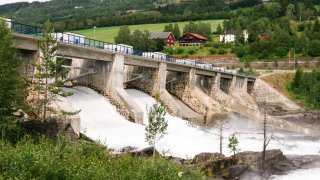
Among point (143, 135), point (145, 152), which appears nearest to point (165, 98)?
point (143, 135)

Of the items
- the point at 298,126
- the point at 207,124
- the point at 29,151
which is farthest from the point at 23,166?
the point at 298,126

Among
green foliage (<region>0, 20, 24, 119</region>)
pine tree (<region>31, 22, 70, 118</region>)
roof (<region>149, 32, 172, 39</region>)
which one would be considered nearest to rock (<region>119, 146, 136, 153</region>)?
pine tree (<region>31, 22, 70, 118</region>)

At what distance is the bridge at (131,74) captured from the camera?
154 feet

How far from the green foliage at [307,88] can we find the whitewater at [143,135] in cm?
4376

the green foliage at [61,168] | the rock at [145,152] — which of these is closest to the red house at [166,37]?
the rock at [145,152]

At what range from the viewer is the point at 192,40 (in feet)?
517

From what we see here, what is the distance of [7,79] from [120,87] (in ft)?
86.3

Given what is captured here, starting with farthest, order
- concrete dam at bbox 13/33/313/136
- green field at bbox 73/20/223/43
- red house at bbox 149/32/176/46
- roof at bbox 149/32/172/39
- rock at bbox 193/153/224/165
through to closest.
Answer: green field at bbox 73/20/223/43 → roof at bbox 149/32/172/39 → red house at bbox 149/32/176/46 → concrete dam at bbox 13/33/313/136 → rock at bbox 193/153/224/165

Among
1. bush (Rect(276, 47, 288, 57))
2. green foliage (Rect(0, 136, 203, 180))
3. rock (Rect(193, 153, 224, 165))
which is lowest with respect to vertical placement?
rock (Rect(193, 153, 224, 165))

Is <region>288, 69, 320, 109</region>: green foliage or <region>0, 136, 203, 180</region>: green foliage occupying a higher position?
<region>0, 136, 203, 180</region>: green foliage

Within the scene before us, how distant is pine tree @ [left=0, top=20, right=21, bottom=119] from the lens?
102 ft

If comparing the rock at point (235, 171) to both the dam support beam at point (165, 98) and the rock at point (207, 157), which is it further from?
the dam support beam at point (165, 98)

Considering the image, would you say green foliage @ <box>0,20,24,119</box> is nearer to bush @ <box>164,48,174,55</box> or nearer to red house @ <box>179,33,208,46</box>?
bush @ <box>164,48,174,55</box>

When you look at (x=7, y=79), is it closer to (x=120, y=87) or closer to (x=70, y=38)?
(x=70, y=38)
